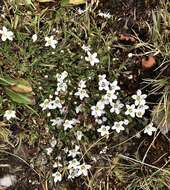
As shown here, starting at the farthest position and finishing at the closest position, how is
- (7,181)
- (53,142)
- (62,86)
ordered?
(7,181) < (53,142) < (62,86)

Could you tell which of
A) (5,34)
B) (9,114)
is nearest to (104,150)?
(9,114)

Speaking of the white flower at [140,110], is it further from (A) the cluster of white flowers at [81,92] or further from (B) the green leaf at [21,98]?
(B) the green leaf at [21,98]

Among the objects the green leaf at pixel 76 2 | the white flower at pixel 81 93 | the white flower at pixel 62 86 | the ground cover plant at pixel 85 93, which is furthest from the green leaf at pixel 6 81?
the green leaf at pixel 76 2

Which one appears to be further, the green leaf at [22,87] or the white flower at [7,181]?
the white flower at [7,181]

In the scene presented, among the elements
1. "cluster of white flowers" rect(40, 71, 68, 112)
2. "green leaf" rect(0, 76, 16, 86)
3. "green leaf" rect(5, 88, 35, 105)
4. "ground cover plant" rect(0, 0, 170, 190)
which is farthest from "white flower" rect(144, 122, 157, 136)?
"green leaf" rect(0, 76, 16, 86)

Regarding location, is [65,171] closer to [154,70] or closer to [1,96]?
[1,96]

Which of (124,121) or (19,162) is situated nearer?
(124,121)

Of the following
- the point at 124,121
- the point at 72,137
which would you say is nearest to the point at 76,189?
the point at 72,137

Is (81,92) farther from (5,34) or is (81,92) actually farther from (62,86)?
(5,34)
